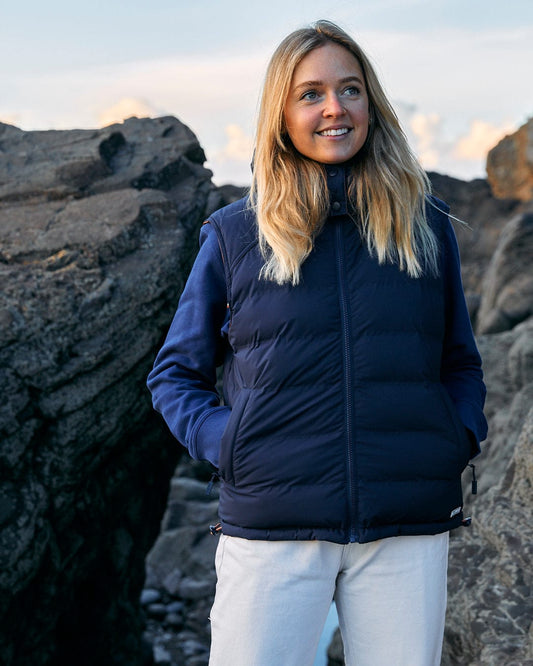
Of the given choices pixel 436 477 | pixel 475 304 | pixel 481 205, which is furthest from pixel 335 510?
pixel 481 205

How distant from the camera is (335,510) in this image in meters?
2.42

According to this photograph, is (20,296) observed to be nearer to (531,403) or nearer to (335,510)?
(335,510)

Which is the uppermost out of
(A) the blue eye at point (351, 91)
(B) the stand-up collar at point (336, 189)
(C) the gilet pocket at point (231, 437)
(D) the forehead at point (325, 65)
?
(D) the forehead at point (325, 65)

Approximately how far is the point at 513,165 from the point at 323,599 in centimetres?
2605

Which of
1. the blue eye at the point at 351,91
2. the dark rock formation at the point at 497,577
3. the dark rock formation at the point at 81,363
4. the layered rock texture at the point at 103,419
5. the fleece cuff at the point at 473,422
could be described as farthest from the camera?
the dark rock formation at the point at 81,363

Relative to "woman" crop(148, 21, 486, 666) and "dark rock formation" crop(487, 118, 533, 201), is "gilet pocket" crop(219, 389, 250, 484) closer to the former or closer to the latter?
"woman" crop(148, 21, 486, 666)

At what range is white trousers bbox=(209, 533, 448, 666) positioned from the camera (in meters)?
2.48

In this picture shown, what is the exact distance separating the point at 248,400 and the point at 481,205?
23.0 meters

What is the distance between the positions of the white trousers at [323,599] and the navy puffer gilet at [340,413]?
80 mm

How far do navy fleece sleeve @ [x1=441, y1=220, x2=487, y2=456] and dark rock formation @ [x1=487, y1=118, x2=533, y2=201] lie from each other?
24150mm

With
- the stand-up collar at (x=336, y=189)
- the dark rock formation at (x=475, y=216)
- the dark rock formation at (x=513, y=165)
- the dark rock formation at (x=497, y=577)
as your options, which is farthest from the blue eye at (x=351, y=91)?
the dark rock formation at (x=513, y=165)

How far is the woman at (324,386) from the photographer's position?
2.46m

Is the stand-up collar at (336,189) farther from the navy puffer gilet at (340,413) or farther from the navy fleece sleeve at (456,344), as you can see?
the navy fleece sleeve at (456,344)

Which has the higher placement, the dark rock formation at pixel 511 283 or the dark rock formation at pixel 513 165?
the dark rock formation at pixel 513 165
